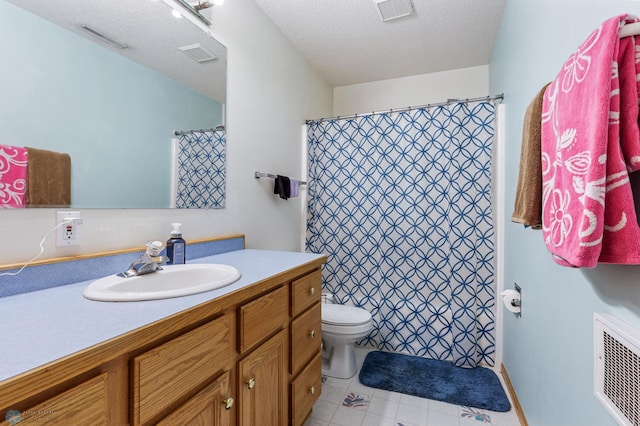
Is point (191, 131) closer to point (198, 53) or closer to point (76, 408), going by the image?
point (198, 53)

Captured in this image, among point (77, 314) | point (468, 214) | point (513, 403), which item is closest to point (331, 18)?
point (468, 214)

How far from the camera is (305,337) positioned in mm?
1429

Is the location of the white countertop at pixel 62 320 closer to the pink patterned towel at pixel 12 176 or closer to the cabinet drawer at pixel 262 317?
the cabinet drawer at pixel 262 317

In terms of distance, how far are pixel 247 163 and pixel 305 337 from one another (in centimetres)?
109

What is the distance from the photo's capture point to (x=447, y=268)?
218 centimetres

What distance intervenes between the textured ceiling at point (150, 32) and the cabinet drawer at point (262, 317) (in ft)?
3.50

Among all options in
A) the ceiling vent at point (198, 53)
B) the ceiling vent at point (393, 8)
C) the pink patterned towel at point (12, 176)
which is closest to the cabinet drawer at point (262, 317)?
the pink patterned towel at point (12, 176)

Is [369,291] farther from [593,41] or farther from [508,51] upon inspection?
[593,41]

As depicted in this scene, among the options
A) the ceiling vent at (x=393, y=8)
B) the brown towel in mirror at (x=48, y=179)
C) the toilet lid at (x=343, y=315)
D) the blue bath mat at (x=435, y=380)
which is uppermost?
the ceiling vent at (x=393, y=8)

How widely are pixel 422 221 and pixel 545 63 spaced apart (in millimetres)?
1199

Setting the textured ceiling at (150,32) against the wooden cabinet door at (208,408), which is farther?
the textured ceiling at (150,32)

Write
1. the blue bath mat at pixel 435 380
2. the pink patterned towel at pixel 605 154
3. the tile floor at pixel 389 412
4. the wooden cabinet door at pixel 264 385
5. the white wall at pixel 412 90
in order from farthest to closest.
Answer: the white wall at pixel 412 90 < the blue bath mat at pixel 435 380 < the tile floor at pixel 389 412 < the wooden cabinet door at pixel 264 385 < the pink patterned towel at pixel 605 154

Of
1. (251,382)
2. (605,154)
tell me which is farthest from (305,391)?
(605,154)

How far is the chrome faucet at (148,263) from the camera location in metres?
1.09
